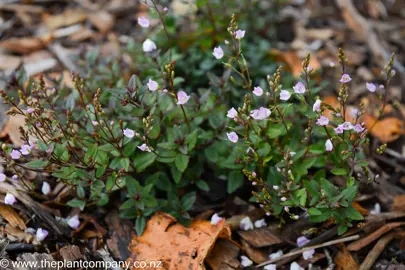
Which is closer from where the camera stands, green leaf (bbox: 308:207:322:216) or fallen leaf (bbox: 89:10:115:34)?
green leaf (bbox: 308:207:322:216)

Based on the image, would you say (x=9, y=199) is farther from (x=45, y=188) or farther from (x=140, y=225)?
(x=140, y=225)

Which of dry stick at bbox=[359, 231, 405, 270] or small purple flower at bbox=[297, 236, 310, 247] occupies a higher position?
small purple flower at bbox=[297, 236, 310, 247]

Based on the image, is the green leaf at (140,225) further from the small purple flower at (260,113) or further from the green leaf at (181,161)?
the small purple flower at (260,113)

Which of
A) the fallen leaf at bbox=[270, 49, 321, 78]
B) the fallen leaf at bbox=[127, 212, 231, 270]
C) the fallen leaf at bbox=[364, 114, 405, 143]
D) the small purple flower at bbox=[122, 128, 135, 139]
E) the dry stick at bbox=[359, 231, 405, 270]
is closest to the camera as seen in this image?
the small purple flower at bbox=[122, 128, 135, 139]

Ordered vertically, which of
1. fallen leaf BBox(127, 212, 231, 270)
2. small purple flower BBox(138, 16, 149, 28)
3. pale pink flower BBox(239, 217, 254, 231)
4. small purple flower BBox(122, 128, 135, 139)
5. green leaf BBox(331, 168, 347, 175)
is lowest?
pale pink flower BBox(239, 217, 254, 231)

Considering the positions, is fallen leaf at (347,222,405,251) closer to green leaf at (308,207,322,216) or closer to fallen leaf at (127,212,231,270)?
green leaf at (308,207,322,216)

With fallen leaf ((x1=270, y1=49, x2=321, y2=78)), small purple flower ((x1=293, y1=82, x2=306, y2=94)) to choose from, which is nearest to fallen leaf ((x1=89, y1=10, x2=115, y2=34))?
fallen leaf ((x1=270, y1=49, x2=321, y2=78))

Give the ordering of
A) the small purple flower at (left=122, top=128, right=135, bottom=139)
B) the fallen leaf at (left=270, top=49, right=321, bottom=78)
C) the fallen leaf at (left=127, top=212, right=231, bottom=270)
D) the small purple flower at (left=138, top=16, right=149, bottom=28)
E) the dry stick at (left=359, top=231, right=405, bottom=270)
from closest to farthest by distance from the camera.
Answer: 1. the small purple flower at (left=122, top=128, right=135, bottom=139)
2. the fallen leaf at (left=127, top=212, right=231, bottom=270)
3. the dry stick at (left=359, top=231, right=405, bottom=270)
4. the small purple flower at (left=138, top=16, right=149, bottom=28)
5. the fallen leaf at (left=270, top=49, right=321, bottom=78)
